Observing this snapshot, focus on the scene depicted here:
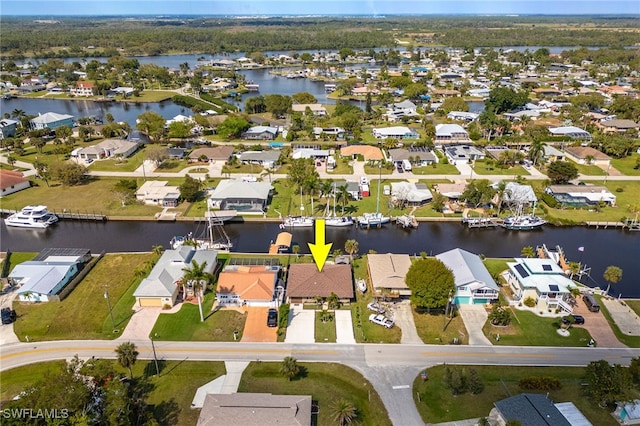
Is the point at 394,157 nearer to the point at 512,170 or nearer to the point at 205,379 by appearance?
the point at 512,170

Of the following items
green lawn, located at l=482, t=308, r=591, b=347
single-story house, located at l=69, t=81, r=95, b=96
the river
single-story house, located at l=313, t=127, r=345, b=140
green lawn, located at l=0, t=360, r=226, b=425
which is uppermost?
single-story house, located at l=69, t=81, r=95, b=96

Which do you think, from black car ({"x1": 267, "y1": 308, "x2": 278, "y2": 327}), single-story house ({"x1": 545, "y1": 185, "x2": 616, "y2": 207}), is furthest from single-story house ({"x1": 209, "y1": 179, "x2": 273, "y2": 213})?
single-story house ({"x1": 545, "y1": 185, "x2": 616, "y2": 207})

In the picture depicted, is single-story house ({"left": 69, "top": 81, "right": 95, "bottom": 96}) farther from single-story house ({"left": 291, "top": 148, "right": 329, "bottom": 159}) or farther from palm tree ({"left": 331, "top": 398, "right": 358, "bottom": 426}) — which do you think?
palm tree ({"left": 331, "top": 398, "right": 358, "bottom": 426})

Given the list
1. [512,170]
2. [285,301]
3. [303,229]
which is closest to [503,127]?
[512,170]

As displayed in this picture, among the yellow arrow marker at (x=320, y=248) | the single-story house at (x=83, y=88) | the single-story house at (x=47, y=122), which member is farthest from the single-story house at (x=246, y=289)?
the single-story house at (x=83, y=88)

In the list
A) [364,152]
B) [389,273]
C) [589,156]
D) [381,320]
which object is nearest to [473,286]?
[389,273]

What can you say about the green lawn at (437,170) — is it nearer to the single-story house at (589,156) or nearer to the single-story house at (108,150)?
the single-story house at (589,156)
